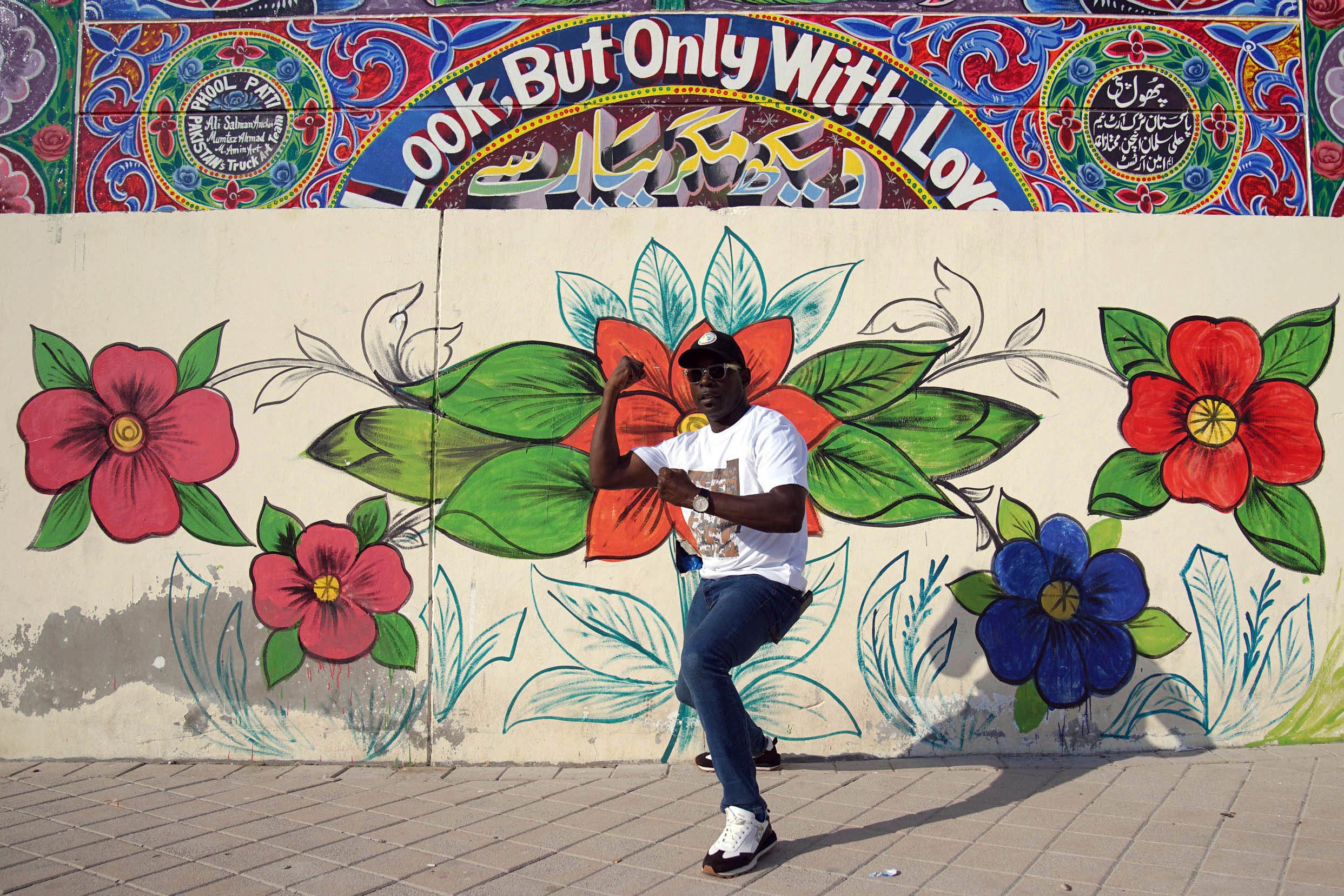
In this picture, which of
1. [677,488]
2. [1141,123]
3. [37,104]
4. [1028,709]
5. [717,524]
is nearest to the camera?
[677,488]

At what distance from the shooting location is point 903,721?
4172mm

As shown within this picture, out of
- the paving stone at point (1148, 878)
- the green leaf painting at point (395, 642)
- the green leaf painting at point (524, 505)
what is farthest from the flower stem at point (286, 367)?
the paving stone at point (1148, 878)

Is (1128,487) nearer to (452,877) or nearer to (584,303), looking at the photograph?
(584,303)

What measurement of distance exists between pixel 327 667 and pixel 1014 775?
2940 millimetres

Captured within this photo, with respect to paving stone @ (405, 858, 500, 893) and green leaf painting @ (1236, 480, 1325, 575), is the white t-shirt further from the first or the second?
green leaf painting @ (1236, 480, 1325, 575)

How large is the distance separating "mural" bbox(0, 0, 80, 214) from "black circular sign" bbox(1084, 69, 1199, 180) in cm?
484

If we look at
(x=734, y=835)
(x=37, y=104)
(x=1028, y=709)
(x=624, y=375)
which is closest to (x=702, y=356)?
(x=624, y=375)

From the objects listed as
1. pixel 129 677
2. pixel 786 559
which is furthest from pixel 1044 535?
pixel 129 677

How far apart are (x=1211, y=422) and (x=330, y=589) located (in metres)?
4.00

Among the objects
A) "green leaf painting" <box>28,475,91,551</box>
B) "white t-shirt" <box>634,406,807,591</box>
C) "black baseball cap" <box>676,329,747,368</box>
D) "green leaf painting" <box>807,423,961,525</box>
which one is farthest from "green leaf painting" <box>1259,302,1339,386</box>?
"green leaf painting" <box>28,475,91,551</box>

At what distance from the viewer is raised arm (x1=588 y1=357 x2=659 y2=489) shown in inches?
129

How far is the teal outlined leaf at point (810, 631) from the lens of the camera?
4195 mm

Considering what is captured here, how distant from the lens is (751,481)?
3141 mm

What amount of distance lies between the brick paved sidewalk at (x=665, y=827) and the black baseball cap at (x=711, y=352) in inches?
62.4
